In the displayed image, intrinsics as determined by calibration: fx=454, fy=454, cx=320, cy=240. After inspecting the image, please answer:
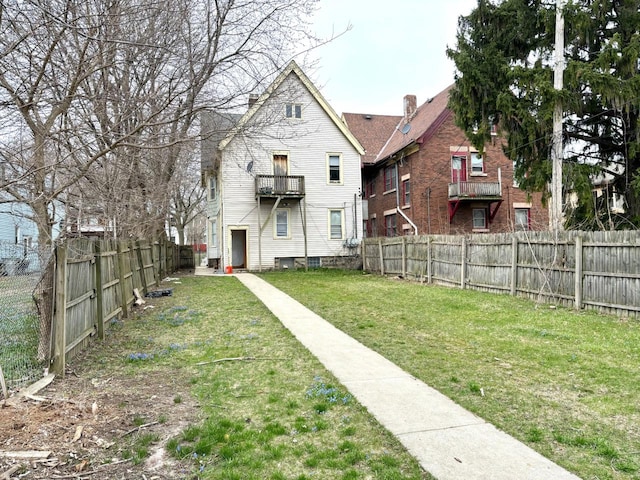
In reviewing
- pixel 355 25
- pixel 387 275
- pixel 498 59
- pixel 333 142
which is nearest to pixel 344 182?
pixel 333 142

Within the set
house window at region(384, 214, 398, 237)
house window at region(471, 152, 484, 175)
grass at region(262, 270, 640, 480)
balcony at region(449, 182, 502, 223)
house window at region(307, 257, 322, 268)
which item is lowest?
grass at region(262, 270, 640, 480)

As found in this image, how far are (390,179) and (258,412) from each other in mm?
25240

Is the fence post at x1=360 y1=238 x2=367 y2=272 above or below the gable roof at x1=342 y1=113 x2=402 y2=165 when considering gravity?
below

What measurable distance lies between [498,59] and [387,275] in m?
9.60

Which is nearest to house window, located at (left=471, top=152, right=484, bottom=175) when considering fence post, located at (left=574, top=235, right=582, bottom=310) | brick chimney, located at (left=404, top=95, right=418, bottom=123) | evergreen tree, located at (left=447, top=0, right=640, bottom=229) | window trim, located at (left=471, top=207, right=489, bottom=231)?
window trim, located at (left=471, top=207, right=489, bottom=231)

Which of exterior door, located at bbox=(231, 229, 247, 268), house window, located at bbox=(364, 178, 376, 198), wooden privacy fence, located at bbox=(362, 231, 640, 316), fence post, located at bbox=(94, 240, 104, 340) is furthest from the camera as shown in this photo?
house window, located at bbox=(364, 178, 376, 198)

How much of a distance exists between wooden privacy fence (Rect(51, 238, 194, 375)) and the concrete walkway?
132 inches

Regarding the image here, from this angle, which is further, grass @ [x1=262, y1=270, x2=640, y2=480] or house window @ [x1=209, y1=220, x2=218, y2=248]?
house window @ [x1=209, y1=220, x2=218, y2=248]

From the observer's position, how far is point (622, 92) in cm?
1315

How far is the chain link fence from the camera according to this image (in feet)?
17.8

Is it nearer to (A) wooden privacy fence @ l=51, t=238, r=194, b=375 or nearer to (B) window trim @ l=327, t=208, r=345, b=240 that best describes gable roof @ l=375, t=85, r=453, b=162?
(B) window trim @ l=327, t=208, r=345, b=240

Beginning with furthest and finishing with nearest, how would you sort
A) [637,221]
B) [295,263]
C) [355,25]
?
[295,263], [637,221], [355,25]

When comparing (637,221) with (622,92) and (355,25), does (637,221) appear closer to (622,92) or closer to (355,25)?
(622,92)

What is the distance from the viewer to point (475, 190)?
24.6 meters
